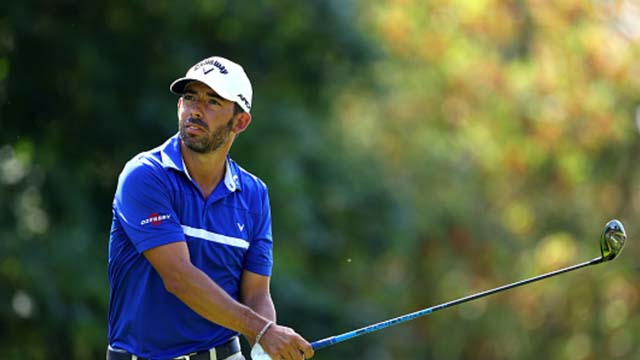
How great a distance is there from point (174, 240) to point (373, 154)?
Answer: 660 inches

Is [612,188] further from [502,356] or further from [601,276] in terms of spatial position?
[502,356]

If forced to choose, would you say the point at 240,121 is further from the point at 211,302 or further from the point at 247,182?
the point at 211,302

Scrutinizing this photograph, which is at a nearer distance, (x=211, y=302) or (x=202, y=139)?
(x=211, y=302)

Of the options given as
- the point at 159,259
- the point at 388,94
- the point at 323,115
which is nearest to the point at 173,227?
the point at 159,259

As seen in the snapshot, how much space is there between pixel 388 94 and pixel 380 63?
150cm

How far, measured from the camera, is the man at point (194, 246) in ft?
20.9

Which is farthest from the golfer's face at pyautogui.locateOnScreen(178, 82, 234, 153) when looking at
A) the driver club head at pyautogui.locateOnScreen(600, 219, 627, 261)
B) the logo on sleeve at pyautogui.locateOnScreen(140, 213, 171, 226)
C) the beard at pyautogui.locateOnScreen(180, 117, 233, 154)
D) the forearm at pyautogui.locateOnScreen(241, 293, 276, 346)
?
the driver club head at pyautogui.locateOnScreen(600, 219, 627, 261)

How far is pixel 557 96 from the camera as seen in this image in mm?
24453

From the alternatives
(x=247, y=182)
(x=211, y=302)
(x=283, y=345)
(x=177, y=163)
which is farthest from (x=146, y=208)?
(x=283, y=345)

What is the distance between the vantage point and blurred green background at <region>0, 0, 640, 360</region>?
18.6 m

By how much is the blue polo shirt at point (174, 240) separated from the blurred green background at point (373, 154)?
10.7 metres

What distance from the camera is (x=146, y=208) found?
6.42m

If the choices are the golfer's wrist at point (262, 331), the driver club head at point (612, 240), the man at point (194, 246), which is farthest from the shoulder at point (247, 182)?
the driver club head at point (612, 240)

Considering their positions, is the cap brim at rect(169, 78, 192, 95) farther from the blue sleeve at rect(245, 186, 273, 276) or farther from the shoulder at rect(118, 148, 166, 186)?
the blue sleeve at rect(245, 186, 273, 276)
